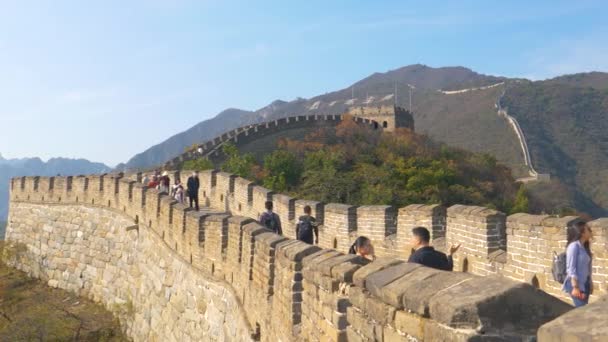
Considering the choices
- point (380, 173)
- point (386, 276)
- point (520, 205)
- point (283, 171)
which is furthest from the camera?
point (283, 171)

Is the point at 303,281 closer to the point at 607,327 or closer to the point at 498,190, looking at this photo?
the point at 607,327

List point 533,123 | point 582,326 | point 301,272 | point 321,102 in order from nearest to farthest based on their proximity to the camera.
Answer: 1. point 582,326
2. point 301,272
3. point 533,123
4. point 321,102

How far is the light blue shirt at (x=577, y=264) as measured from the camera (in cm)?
462

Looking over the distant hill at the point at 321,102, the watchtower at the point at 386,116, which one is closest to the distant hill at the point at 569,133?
the watchtower at the point at 386,116

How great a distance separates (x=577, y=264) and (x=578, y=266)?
0.02 meters

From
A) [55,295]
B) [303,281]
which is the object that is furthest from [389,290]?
[55,295]

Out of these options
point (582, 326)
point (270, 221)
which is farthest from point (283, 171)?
point (582, 326)

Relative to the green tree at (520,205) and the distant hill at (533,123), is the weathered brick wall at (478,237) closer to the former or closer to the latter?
the green tree at (520,205)

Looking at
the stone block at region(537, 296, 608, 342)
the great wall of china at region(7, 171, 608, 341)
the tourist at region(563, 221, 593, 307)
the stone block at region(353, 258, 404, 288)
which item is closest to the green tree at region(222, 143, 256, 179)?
the great wall of china at region(7, 171, 608, 341)

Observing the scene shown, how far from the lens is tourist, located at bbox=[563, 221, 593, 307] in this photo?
4.57 metres

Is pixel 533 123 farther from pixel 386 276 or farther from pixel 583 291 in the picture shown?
pixel 386 276

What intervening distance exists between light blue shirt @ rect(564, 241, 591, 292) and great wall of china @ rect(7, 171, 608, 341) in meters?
0.49

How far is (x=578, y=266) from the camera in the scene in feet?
15.2

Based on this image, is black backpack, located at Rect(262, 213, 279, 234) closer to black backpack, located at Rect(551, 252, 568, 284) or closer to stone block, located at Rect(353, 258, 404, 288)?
black backpack, located at Rect(551, 252, 568, 284)
